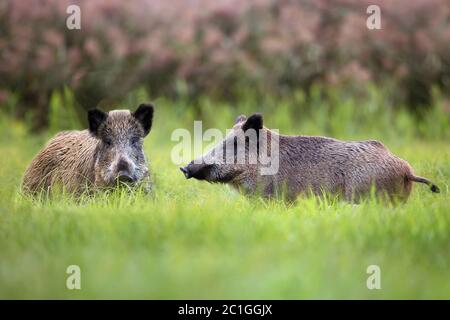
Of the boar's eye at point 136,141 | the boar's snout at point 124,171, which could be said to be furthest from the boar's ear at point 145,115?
the boar's snout at point 124,171

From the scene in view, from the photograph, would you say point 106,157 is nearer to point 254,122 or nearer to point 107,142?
point 107,142

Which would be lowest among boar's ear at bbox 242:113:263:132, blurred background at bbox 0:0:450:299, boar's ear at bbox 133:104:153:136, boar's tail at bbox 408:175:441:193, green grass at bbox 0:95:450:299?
green grass at bbox 0:95:450:299

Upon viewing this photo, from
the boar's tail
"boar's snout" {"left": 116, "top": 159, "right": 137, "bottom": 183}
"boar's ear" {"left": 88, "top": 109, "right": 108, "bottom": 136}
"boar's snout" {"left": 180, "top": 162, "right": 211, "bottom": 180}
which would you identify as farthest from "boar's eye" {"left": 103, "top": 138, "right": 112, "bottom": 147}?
the boar's tail

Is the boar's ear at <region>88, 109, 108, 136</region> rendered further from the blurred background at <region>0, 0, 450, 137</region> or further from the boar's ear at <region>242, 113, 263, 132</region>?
the blurred background at <region>0, 0, 450, 137</region>

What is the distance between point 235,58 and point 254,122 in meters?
6.45

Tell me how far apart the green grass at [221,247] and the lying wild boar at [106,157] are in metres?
0.22

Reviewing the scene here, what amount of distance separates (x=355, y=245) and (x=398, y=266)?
43 centimetres

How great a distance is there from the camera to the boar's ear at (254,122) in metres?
7.40

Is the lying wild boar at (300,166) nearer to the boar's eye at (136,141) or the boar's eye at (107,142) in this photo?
the boar's eye at (136,141)

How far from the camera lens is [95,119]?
7301 millimetres

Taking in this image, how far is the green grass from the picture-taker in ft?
14.8

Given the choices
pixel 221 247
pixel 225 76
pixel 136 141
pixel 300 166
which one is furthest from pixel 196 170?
pixel 225 76

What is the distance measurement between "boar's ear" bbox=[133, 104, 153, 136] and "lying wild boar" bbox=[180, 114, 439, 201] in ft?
2.08
